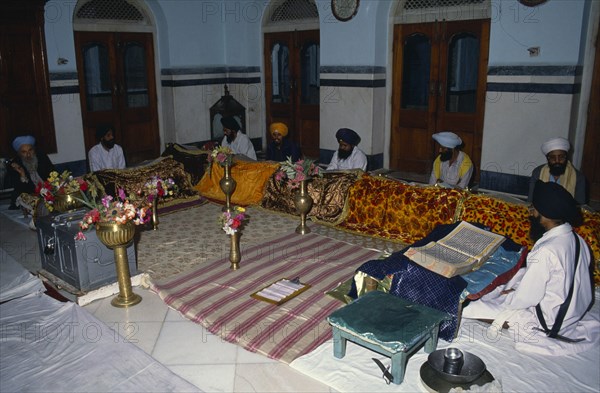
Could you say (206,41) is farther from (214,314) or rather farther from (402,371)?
(402,371)

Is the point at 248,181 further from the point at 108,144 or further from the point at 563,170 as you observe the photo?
the point at 563,170

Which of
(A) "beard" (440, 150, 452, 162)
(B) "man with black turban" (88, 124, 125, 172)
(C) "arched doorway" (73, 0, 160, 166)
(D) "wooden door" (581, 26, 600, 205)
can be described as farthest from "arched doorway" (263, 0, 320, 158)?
(D) "wooden door" (581, 26, 600, 205)

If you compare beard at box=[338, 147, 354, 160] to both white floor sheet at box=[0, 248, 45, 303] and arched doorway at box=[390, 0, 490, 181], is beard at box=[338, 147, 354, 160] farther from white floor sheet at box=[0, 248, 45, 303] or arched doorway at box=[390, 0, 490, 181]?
white floor sheet at box=[0, 248, 45, 303]

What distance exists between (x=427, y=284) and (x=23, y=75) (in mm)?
6868

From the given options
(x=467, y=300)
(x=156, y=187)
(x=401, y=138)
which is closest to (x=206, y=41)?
(x=401, y=138)

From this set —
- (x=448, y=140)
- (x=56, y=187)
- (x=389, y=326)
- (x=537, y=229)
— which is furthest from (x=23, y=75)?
(x=537, y=229)

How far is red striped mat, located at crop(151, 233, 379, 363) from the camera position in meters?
3.48

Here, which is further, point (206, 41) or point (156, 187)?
point (206, 41)

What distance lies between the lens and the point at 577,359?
3211 millimetres

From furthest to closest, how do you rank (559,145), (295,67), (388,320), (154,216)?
(295,67), (154,216), (559,145), (388,320)

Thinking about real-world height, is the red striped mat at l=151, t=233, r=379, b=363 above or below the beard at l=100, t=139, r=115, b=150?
below

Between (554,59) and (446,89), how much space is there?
5.71ft

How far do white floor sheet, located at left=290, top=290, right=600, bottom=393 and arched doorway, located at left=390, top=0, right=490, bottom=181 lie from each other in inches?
194

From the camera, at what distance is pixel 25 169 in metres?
6.60
